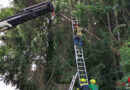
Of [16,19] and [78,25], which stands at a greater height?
[16,19]

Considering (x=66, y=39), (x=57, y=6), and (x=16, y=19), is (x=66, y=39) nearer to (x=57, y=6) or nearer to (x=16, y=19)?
(x=57, y=6)

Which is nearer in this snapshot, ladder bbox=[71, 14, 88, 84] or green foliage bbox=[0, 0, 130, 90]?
ladder bbox=[71, 14, 88, 84]

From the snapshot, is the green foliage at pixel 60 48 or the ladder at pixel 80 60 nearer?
the ladder at pixel 80 60

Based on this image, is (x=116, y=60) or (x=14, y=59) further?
(x=14, y=59)

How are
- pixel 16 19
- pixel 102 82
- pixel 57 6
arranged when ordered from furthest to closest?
1. pixel 57 6
2. pixel 102 82
3. pixel 16 19

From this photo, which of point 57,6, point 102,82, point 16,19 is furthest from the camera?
point 57,6

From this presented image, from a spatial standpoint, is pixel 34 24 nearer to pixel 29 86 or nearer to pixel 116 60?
pixel 29 86

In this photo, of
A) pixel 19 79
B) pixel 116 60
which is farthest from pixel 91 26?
pixel 19 79

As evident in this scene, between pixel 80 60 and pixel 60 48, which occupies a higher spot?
pixel 60 48

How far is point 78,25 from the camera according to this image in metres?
8.72

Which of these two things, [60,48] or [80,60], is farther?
[60,48]

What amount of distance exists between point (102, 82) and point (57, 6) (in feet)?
13.0

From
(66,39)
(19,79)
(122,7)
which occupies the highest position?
(122,7)

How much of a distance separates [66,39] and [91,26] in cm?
132
